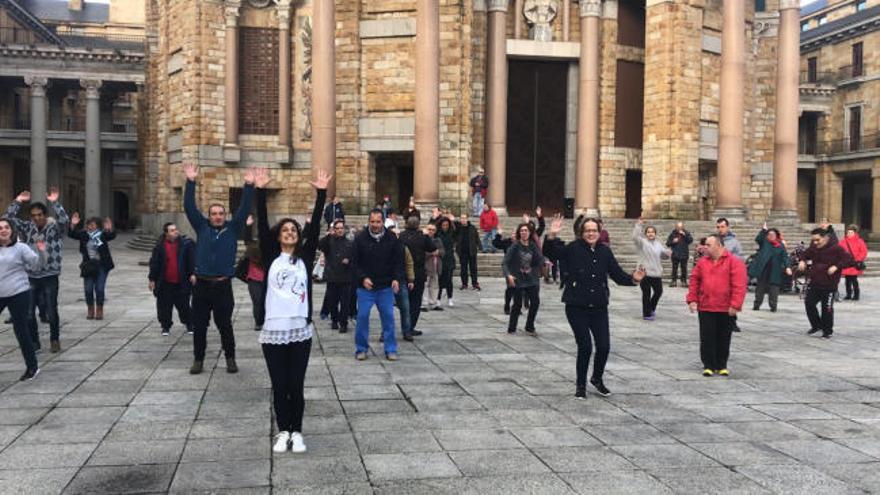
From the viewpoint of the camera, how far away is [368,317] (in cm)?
860

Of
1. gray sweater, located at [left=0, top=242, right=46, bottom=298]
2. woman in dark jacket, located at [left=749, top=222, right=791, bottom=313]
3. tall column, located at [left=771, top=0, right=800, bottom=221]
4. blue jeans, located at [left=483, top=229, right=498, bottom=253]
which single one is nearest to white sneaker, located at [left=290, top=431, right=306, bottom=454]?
gray sweater, located at [left=0, top=242, right=46, bottom=298]

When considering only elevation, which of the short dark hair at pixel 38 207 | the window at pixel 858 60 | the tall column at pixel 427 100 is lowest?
the short dark hair at pixel 38 207

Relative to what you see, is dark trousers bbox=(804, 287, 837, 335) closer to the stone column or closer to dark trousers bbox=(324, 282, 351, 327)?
dark trousers bbox=(324, 282, 351, 327)

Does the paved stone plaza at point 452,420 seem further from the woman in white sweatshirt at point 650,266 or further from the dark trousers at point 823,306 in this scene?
the woman in white sweatshirt at point 650,266

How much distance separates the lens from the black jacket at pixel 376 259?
866cm

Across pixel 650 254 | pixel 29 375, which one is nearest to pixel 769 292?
pixel 650 254

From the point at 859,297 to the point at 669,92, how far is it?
40.0 feet

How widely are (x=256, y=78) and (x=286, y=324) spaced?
2314cm

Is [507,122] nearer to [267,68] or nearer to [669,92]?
[669,92]

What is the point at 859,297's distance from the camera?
16547mm

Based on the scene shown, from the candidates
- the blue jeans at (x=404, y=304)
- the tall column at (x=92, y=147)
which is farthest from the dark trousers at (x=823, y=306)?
the tall column at (x=92, y=147)

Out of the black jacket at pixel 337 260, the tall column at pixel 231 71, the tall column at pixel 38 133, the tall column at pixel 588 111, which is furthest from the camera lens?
the tall column at pixel 38 133

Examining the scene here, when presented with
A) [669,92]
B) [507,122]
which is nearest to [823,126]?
[669,92]

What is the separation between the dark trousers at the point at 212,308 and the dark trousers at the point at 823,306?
8.15 m
